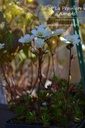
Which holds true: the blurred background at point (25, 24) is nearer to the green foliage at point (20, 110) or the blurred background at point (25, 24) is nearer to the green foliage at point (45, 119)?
the green foliage at point (20, 110)

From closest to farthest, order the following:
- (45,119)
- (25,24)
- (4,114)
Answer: (45,119)
(4,114)
(25,24)

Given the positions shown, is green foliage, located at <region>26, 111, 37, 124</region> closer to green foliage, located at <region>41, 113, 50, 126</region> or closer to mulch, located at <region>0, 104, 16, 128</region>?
green foliage, located at <region>41, 113, 50, 126</region>

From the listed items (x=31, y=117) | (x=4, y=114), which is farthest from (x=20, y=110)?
(x=4, y=114)

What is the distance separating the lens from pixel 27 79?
2.27 m

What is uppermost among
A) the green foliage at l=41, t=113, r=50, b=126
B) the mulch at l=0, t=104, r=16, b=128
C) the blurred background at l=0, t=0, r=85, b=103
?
the blurred background at l=0, t=0, r=85, b=103

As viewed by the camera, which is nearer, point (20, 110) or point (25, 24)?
point (20, 110)

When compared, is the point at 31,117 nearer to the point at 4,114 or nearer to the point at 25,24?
the point at 4,114

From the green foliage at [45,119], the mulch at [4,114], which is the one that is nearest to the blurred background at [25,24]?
the mulch at [4,114]

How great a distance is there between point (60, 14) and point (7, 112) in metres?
0.53

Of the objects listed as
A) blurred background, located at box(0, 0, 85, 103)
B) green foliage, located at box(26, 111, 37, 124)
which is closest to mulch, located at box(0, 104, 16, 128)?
blurred background, located at box(0, 0, 85, 103)

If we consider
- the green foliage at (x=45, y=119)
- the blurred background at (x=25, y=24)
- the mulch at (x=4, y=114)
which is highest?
the blurred background at (x=25, y=24)

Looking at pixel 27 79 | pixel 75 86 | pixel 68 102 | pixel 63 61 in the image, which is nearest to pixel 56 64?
pixel 63 61

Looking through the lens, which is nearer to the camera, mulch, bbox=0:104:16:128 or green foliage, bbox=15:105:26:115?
→ green foliage, bbox=15:105:26:115

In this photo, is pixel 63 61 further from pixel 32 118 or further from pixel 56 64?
pixel 32 118
